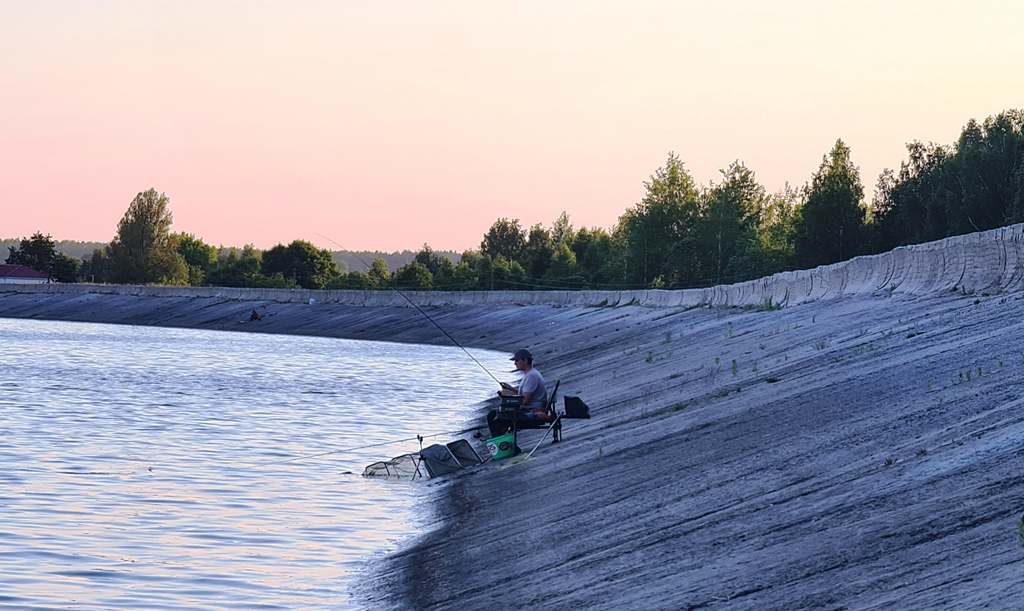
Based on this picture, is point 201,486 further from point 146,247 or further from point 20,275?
point 20,275

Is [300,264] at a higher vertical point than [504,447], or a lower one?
higher

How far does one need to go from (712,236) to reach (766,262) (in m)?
12.0

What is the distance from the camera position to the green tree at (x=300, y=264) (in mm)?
193875

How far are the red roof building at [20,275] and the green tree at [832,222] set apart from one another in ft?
377

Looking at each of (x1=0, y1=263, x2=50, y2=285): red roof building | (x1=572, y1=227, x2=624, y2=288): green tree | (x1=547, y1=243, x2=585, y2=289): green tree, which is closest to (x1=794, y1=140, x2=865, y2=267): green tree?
(x1=572, y1=227, x2=624, y2=288): green tree

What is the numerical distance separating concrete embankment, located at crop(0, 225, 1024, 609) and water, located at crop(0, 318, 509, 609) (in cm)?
104

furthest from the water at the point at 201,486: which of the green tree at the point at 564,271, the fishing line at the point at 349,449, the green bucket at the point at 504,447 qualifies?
the green tree at the point at 564,271

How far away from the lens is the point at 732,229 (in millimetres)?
128375

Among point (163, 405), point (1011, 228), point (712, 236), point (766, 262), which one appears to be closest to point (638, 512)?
point (1011, 228)

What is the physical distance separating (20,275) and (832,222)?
124m

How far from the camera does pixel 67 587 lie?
12977 millimetres

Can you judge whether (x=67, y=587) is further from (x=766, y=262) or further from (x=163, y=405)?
(x=766, y=262)

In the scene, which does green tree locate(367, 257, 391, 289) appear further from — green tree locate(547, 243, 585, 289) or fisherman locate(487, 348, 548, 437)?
fisherman locate(487, 348, 548, 437)

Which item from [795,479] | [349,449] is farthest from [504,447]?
[795,479]
